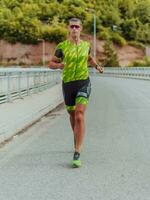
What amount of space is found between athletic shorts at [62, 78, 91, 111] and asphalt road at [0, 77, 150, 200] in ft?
3.02

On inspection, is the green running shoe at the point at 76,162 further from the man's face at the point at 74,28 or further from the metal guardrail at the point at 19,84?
the metal guardrail at the point at 19,84

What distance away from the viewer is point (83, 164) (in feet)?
28.8

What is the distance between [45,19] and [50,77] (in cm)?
10901

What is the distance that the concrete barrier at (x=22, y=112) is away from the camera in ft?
38.7

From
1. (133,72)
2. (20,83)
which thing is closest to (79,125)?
(20,83)

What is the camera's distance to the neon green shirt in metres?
8.68

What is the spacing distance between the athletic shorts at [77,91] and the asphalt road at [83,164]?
0.92 m

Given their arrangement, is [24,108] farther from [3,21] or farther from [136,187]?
[3,21]

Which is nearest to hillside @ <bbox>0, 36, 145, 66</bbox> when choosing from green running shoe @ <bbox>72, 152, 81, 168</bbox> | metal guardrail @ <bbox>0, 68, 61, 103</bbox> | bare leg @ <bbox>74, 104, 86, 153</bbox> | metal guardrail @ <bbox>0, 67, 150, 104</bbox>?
metal guardrail @ <bbox>0, 67, 150, 104</bbox>

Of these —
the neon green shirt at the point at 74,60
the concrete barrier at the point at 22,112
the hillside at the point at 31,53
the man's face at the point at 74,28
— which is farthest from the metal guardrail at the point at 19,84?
the hillside at the point at 31,53

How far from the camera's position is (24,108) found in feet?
47.3

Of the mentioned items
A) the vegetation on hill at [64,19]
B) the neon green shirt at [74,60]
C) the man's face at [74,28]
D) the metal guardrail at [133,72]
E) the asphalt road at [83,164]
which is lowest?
the metal guardrail at [133,72]

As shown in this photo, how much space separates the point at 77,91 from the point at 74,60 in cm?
45

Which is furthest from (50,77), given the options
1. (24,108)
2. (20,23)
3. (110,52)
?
(20,23)
